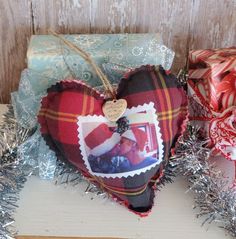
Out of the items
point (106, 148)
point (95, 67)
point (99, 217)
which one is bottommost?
point (99, 217)

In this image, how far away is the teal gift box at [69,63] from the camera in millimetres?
807

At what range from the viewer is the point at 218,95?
788 mm

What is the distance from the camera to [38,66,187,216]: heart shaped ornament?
0.72 metres

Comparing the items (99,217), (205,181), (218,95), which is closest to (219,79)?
(218,95)

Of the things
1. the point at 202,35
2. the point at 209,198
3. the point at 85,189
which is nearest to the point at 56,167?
the point at 85,189

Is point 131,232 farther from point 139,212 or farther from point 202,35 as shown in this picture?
point 202,35

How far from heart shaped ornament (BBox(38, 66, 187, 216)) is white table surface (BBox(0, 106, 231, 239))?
0.03 m

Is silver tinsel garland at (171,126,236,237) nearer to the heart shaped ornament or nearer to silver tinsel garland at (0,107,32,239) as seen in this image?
the heart shaped ornament

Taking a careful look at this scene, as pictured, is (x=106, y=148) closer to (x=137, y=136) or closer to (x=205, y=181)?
(x=137, y=136)

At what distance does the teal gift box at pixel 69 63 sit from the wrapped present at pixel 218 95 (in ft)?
0.25

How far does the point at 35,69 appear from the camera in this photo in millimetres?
816

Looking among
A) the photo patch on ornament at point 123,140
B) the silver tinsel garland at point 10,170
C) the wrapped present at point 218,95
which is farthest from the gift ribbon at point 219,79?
the silver tinsel garland at point 10,170

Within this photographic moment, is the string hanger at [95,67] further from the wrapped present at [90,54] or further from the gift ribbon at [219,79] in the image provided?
the gift ribbon at [219,79]

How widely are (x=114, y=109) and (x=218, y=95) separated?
0.67ft
